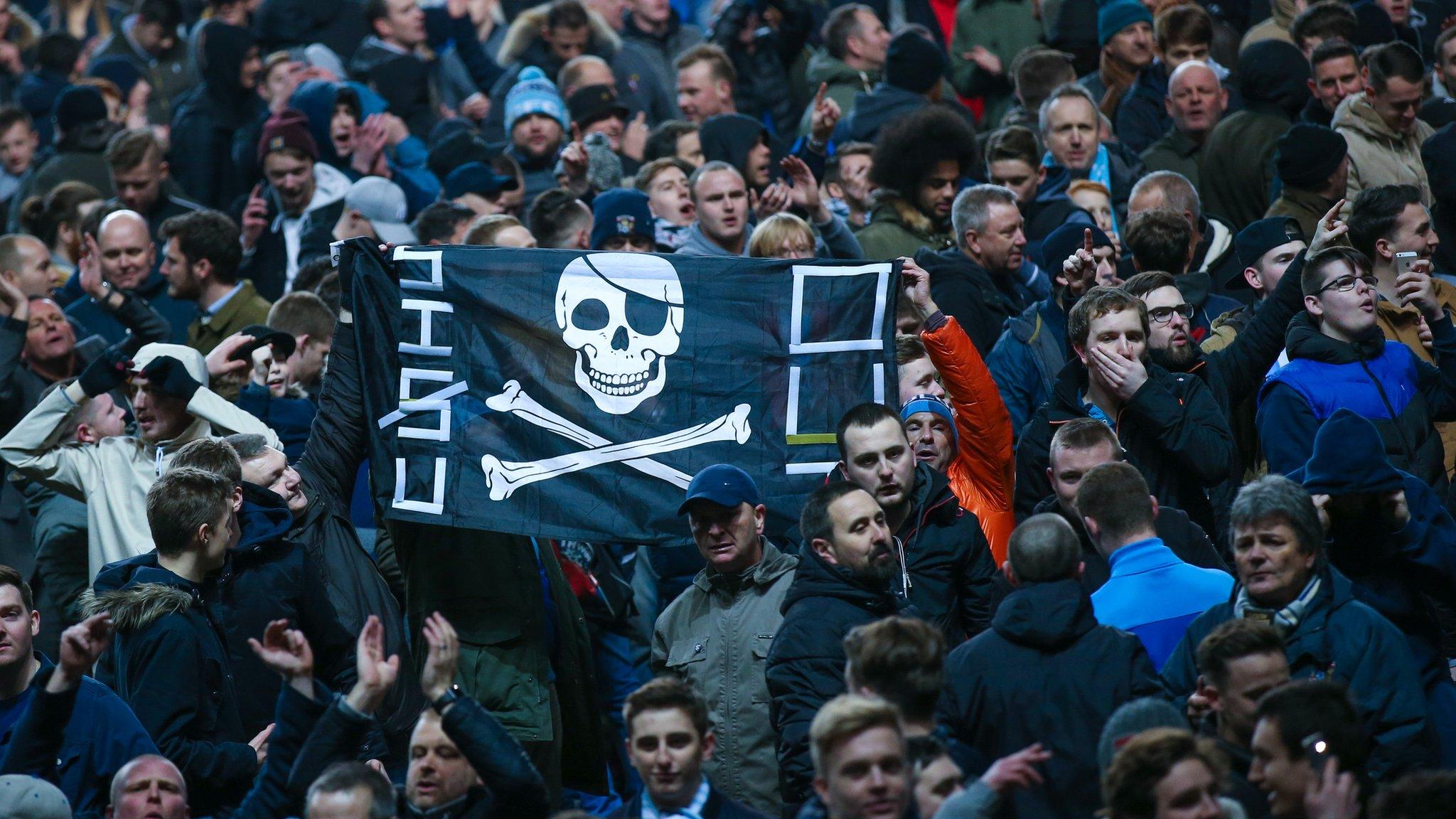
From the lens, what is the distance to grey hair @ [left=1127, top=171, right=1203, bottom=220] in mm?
9125

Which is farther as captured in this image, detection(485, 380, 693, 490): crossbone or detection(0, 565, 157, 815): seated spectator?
detection(485, 380, 693, 490): crossbone

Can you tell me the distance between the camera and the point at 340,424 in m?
7.72

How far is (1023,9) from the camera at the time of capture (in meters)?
13.8

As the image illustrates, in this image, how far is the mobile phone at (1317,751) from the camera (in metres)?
5.01

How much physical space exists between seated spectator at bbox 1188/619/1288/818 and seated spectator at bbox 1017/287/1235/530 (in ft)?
5.83

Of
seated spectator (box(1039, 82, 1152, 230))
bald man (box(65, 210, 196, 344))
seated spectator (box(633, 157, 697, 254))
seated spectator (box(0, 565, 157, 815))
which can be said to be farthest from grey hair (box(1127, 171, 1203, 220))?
seated spectator (box(0, 565, 157, 815))

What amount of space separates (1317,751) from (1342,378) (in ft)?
9.28

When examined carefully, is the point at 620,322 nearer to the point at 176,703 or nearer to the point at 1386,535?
the point at 176,703

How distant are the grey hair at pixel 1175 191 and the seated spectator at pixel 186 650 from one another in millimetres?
4630

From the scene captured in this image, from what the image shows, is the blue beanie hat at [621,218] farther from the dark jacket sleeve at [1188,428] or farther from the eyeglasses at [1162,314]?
the dark jacket sleeve at [1188,428]

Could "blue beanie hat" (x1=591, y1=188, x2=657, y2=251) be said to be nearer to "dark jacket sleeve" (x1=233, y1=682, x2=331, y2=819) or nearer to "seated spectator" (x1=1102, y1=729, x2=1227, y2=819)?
"dark jacket sleeve" (x1=233, y1=682, x2=331, y2=819)

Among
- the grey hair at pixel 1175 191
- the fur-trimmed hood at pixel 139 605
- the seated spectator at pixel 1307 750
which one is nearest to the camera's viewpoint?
the seated spectator at pixel 1307 750

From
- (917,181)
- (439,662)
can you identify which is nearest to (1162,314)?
(917,181)

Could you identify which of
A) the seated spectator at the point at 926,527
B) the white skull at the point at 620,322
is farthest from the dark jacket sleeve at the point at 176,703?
the seated spectator at the point at 926,527
